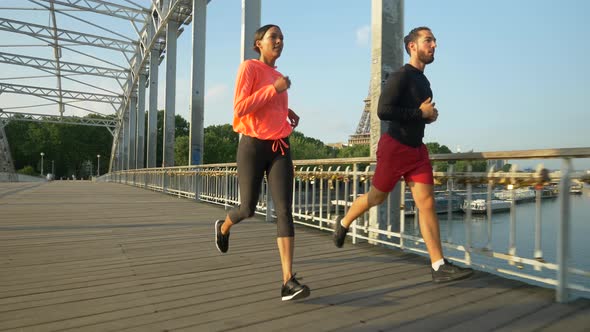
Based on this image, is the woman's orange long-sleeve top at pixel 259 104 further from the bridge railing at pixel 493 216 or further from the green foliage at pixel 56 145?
the green foliage at pixel 56 145

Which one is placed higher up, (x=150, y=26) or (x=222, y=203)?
(x=150, y=26)

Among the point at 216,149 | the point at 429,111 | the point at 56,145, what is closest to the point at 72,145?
the point at 56,145

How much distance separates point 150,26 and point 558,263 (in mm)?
23103

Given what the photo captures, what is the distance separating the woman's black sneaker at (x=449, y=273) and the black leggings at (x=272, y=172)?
1033mm

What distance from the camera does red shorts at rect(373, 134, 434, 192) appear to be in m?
2.67

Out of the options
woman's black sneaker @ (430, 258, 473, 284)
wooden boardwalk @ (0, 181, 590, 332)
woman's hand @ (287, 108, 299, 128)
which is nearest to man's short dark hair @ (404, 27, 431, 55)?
woman's hand @ (287, 108, 299, 128)

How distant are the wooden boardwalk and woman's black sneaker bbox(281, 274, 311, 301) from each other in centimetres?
4

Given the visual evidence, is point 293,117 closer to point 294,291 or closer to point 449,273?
point 294,291

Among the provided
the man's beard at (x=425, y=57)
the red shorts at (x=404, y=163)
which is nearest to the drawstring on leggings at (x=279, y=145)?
the red shorts at (x=404, y=163)

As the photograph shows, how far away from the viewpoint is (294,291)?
226cm

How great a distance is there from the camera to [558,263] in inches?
93.1

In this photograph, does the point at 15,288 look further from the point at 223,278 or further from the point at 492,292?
the point at 492,292

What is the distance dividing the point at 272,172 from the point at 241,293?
30.4 inches

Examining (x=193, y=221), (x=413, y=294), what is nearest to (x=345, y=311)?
(x=413, y=294)
